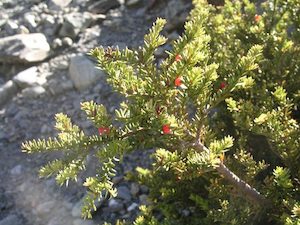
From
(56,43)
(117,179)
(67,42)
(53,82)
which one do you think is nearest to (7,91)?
(53,82)

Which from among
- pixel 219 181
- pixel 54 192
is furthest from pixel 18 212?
pixel 219 181

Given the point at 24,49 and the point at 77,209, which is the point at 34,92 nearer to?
the point at 24,49

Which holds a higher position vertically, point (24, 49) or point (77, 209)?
point (24, 49)

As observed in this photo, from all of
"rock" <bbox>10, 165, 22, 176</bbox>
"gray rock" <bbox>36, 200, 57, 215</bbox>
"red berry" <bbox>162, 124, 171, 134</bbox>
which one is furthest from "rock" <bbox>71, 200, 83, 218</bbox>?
"red berry" <bbox>162, 124, 171, 134</bbox>

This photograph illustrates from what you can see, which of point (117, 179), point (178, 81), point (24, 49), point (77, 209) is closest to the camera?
point (178, 81)

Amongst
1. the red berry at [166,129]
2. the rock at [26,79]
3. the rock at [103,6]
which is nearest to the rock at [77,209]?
the rock at [26,79]

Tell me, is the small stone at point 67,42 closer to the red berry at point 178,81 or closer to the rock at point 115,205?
the rock at point 115,205

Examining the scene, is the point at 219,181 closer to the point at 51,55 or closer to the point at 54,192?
the point at 54,192
